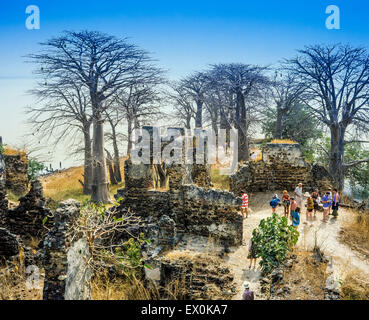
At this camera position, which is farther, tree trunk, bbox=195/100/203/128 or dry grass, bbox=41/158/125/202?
tree trunk, bbox=195/100/203/128

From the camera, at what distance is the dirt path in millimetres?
9156

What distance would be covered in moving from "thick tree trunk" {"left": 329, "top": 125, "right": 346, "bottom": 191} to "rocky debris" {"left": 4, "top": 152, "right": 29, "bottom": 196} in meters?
17.0

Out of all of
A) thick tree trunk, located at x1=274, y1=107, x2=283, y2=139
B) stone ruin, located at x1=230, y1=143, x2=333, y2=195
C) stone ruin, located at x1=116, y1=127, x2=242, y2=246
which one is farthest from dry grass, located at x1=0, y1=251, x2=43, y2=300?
thick tree trunk, located at x1=274, y1=107, x2=283, y2=139

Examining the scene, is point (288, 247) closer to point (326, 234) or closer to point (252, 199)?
point (326, 234)

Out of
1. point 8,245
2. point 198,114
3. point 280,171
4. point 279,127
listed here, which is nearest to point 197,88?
point 198,114

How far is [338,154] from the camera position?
20562mm

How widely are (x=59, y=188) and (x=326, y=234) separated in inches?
692

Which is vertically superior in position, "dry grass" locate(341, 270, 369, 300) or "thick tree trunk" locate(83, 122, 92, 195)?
"thick tree trunk" locate(83, 122, 92, 195)

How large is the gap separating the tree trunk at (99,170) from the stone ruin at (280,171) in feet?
25.0

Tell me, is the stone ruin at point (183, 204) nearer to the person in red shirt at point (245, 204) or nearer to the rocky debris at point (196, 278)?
the person in red shirt at point (245, 204)

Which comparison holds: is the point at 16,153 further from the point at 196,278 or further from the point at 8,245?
the point at 196,278

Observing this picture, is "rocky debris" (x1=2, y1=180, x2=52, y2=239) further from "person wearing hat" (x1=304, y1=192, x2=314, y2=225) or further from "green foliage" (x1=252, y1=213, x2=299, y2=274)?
"person wearing hat" (x1=304, y1=192, x2=314, y2=225)
